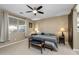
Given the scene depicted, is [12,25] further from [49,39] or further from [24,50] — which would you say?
[49,39]

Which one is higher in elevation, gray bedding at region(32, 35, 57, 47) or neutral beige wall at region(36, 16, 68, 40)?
neutral beige wall at region(36, 16, 68, 40)

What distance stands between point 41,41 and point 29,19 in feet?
2.41

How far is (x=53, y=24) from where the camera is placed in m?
2.52

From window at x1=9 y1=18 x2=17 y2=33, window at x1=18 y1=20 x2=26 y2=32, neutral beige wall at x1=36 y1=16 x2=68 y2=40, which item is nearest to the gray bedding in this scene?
neutral beige wall at x1=36 y1=16 x2=68 y2=40

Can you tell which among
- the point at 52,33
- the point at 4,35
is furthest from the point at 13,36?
the point at 52,33

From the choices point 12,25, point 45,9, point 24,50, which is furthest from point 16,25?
point 45,9

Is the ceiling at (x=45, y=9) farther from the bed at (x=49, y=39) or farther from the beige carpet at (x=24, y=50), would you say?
the beige carpet at (x=24, y=50)

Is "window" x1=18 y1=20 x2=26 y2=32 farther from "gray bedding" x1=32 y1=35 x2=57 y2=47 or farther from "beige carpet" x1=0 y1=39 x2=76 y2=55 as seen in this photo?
"gray bedding" x1=32 y1=35 x2=57 y2=47

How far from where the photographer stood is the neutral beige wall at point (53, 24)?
8.09ft

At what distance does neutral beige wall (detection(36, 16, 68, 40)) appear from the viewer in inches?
97.0

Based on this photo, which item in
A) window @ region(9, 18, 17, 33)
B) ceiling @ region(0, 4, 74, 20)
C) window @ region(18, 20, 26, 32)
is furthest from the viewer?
window @ region(18, 20, 26, 32)

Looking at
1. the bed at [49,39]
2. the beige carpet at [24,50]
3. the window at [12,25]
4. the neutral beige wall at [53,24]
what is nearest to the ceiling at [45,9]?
the neutral beige wall at [53,24]

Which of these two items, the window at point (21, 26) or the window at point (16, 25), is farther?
the window at point (21, 26)
